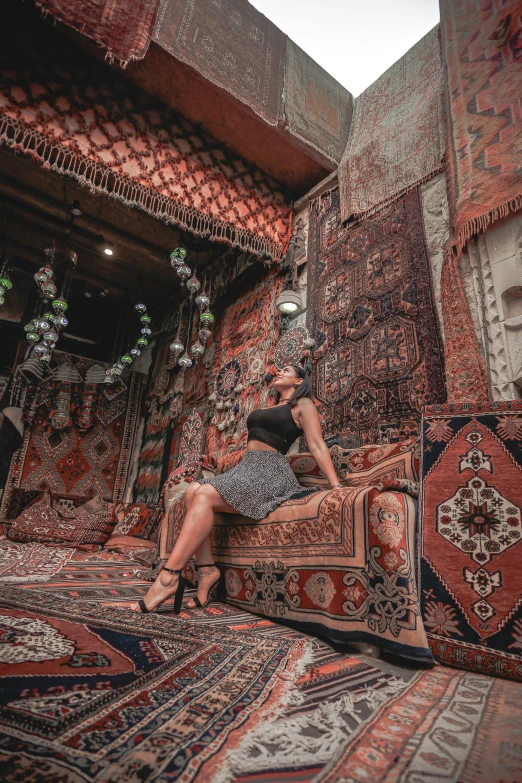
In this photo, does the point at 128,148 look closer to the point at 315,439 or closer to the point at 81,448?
the point at 315,439

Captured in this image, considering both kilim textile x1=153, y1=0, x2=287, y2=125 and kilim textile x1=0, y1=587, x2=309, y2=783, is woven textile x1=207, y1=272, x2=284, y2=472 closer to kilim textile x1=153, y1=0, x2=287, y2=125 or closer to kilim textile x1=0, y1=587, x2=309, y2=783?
kilim textile x1=153, y1=0, x2=287, y2=125

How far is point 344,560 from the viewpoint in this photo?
66.7 inches

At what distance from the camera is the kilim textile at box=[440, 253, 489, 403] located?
2.75 meters

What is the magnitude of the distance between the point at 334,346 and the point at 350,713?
3367 mm

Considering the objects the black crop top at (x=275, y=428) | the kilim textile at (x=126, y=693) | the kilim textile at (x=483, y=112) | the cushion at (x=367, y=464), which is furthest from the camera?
the kilim textile at (x=483, y=112)

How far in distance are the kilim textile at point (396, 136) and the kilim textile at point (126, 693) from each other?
163 inches

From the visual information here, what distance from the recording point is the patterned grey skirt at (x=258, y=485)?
222 cm

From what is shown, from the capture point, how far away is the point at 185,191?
430 centimetres

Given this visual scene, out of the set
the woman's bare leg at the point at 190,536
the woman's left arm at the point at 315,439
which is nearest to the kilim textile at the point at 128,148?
the woman's left arm at the point at 315,439

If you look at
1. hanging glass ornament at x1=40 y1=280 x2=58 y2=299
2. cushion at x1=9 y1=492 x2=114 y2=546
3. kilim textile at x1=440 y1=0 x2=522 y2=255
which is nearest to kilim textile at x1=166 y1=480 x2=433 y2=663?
kilim textile at x1=440 y1=0 x2=522 y2=255

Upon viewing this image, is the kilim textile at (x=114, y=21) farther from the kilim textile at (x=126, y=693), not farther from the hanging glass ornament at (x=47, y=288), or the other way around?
the kilim textile at (x=126, y=693)

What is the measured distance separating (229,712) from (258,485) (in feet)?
4.64

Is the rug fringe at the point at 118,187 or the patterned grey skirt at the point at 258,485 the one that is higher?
the rug fringe at the point at 118,187

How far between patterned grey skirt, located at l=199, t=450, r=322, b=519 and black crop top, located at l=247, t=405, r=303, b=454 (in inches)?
4.5
